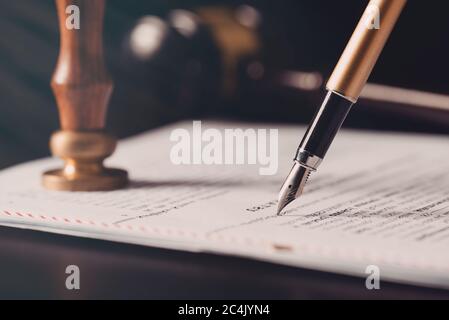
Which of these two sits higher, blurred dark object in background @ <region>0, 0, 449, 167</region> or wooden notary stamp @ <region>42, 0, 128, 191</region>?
blurred dark object in background @ <region>0, 0, 449, 167</region>

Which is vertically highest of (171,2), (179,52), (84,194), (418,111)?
(171,2)

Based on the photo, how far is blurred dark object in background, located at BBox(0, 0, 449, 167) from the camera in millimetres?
981

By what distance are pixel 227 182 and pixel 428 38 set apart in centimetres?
52

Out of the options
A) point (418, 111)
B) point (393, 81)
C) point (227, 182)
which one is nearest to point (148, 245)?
point (227, 182)

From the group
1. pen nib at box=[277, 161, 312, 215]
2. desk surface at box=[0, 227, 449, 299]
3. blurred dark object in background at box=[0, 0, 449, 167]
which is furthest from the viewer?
blurred dark object in background at box=[0, 0, 449, 167]

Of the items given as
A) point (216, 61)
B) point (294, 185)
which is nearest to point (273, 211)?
point (294, 185)

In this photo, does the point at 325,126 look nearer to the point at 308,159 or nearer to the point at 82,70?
the point at 308,159

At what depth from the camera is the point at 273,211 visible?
0.58 m

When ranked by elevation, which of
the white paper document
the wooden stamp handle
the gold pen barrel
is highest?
the wooden stamp handle

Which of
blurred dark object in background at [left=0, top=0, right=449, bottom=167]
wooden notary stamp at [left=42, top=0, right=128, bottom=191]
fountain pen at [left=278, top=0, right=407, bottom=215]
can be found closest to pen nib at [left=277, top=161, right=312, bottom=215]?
fountain pen at [left=278, top=0, right=407, bottom=215]

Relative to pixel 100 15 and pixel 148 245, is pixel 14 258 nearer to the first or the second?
pixel 148 245

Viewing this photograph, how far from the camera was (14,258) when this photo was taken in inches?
20.1

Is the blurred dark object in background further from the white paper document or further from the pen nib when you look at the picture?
the pen nib

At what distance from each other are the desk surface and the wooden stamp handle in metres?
0.15
